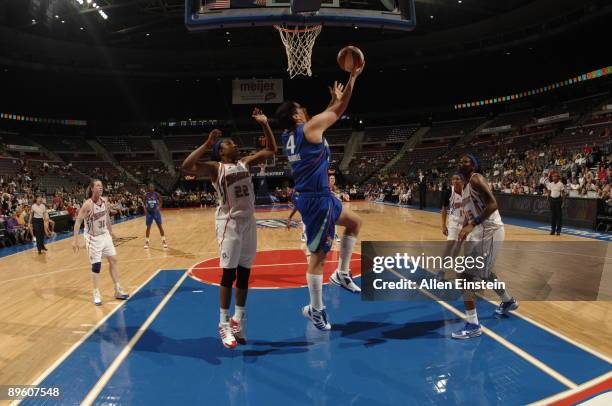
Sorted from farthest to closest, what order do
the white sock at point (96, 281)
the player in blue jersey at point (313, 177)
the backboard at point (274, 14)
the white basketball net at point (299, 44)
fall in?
the white basketball net at point (299, 44), the backboard at point (274, 14), the white sock at point (96, 281), the player in blue jersey at point (313, 177)

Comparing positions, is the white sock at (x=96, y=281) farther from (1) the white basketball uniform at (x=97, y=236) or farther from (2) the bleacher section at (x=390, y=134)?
(2) the bleacher section at (x=390, y=134)

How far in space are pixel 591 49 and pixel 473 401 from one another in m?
34.0

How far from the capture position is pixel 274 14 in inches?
326

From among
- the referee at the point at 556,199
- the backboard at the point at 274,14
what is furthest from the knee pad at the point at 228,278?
the referee at the point at 556,199

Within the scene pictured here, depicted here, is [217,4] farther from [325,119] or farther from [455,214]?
[455,214]

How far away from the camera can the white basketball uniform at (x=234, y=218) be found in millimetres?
4422

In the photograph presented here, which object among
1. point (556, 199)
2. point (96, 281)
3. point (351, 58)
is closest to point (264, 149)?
point (351, 58)

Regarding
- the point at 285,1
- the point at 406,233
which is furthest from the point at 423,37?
the point at 285,1

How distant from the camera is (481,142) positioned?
35031 millimetres

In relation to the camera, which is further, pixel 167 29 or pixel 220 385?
pixel 167 29

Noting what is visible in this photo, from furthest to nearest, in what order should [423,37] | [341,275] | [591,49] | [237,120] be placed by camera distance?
[237,120], [423,37], [591,49], [341,275]

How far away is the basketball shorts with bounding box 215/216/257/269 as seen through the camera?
4414 mm

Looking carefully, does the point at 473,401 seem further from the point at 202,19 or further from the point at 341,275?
the point at 202,19

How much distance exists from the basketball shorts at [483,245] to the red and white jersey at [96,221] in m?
5.41
